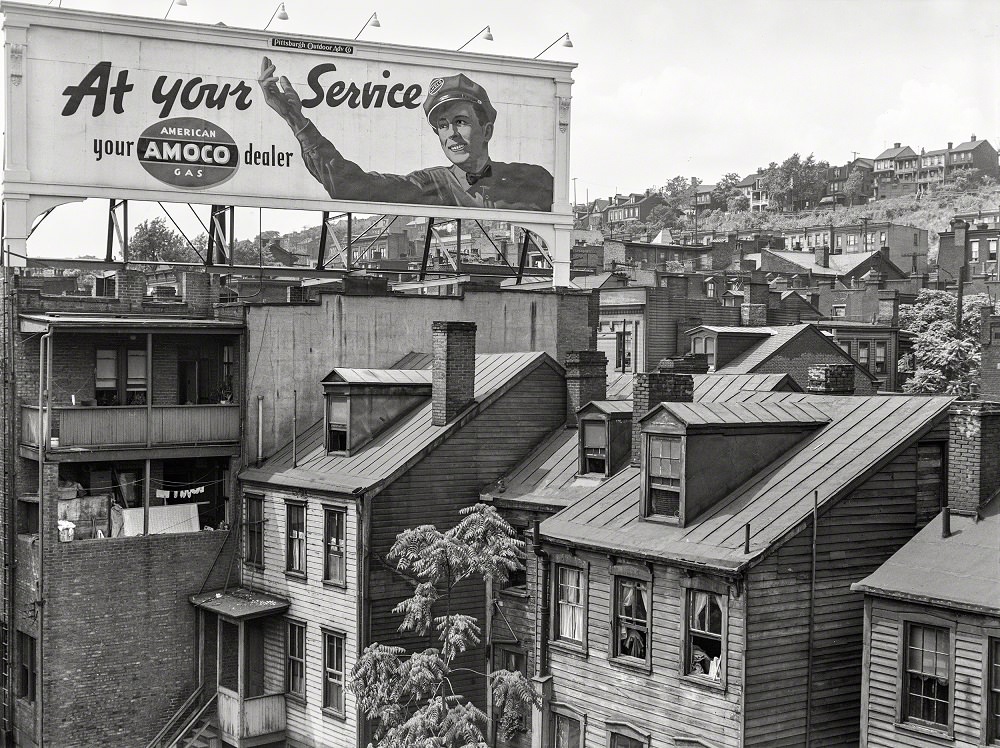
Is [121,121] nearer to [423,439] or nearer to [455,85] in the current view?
[455,85]

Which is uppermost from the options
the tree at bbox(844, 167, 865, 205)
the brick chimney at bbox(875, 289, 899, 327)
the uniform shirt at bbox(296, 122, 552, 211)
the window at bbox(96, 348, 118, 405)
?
the tree at bbox(844, 167, 865, 205)

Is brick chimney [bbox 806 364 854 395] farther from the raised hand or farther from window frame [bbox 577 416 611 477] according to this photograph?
the raised hand

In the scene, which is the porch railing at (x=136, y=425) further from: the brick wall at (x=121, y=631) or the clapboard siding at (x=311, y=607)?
the brick wall at (x=121, y=631)

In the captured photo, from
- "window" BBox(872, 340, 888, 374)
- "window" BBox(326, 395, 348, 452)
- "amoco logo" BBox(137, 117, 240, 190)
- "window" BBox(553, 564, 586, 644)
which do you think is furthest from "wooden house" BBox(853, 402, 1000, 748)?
"window" BBox(872, 340, 888, 374)

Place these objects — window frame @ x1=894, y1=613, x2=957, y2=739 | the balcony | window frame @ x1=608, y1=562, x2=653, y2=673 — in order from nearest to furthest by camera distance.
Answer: window frame @ x1=894, y1=613, x2=957, y2=739 < window frame @ x1=608, y1=562, x2=653, y2=673 < the balcony

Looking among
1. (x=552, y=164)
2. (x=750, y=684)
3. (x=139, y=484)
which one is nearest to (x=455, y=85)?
(x=552, y=164)

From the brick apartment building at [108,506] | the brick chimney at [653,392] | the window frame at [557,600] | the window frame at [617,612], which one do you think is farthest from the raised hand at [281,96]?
the window frame at [617,612]

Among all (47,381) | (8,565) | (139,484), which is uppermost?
(47,381)

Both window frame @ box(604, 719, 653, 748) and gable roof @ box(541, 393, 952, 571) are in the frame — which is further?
window frame @ box(604, 719, 653, 748)
